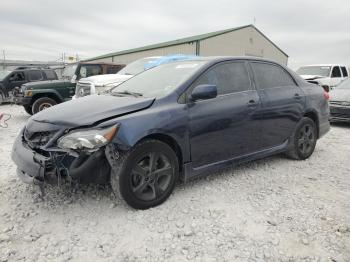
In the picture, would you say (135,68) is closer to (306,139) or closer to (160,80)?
(160,80)

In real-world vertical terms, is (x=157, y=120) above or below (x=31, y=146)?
above

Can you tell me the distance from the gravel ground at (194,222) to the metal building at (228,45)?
21.4 m

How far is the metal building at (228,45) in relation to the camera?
81.5ft

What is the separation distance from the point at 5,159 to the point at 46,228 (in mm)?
2553

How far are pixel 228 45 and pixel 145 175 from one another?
2461cm

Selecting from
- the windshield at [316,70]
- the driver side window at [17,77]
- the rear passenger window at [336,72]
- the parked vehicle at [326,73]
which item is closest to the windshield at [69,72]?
the driver side window at [17,77]

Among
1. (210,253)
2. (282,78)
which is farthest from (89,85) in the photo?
(210,253)

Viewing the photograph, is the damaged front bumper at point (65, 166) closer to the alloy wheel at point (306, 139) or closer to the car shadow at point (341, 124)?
the alloy wheel at point (306, 139)

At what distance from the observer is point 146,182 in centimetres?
330

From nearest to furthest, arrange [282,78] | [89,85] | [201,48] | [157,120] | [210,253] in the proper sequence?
[210,253] → [157,120] → [282,78] → [89,85] → [201,48]

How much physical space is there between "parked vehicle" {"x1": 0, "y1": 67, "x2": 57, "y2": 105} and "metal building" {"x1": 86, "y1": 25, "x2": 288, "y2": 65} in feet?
43.2

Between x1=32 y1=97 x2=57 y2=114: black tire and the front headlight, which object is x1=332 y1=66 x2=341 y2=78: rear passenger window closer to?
x1=32 y1=97 x2=57 y2=114: black tire

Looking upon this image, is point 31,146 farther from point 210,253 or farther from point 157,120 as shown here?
point 210,253

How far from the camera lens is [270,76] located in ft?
15.4
